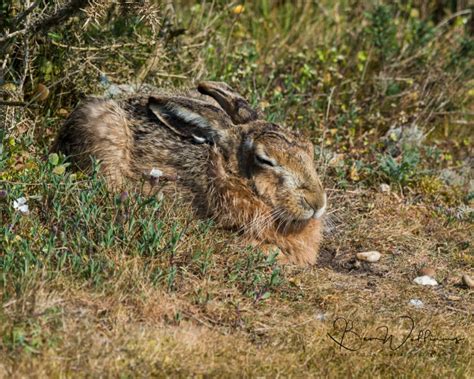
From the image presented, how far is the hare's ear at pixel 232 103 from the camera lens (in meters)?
6.77

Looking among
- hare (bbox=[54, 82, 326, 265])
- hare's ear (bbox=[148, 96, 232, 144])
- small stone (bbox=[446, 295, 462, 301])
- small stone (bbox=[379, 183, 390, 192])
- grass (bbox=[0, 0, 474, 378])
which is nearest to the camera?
grass (bbox=[0, 0, 474, 378])

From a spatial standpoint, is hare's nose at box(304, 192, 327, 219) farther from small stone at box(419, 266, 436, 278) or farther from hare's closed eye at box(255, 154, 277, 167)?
small stone at box(419, 266, 436, 278)

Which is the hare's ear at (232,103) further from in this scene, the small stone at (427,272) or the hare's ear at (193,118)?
the small stone at (427,272)

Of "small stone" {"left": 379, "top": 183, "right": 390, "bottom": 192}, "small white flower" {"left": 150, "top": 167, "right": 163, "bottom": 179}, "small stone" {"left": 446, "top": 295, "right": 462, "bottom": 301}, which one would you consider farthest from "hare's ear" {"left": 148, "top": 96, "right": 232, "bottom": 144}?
"small stone" {"left": 446, "top": 295, "right": 462, "bottom": 301}

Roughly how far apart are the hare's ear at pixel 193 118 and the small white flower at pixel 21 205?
1.44 meters

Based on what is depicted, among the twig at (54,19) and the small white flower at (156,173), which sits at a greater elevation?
the twig at (54,19)

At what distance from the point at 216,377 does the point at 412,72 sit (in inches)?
213

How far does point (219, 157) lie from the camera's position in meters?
6.46

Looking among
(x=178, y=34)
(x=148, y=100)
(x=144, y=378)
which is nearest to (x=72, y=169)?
(x=148, y=100)

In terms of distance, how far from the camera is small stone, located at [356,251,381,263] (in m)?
6.58

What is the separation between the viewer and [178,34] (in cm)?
803

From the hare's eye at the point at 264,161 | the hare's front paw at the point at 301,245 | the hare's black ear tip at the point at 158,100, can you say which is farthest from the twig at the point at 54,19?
the hare's front paw at the point at 301,245

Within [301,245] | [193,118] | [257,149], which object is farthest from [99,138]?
[301,245]

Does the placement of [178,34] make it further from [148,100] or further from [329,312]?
[329,312]
